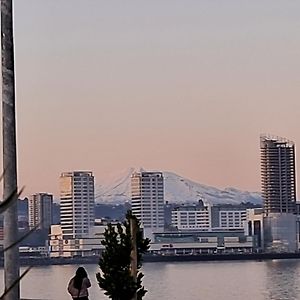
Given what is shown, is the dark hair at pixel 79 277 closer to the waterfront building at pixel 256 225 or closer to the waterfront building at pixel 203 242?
the waterfront building at pixel 203 242

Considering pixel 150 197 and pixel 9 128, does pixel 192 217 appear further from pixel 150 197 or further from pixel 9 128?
pixel 9 128

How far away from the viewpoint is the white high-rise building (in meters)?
Answer: 70.8

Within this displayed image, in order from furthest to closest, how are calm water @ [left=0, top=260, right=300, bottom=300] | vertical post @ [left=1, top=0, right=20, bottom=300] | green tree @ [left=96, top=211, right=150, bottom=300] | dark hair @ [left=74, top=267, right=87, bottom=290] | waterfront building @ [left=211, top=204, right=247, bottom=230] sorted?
waterfront building @ [left=211, top=204, right=247, bottom=230]
calm water @ [left=0, top=260, right=300, bottom=300]
green tree @ [left=96, top=211, right=150, bottom=300]
dark hair @ [left=74, top=267, right=87, bottom=290]
vertical post @ [left=1, top=0, right=20, bottom=300]

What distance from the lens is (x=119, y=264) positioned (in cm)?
1116

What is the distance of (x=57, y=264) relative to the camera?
2266 inches

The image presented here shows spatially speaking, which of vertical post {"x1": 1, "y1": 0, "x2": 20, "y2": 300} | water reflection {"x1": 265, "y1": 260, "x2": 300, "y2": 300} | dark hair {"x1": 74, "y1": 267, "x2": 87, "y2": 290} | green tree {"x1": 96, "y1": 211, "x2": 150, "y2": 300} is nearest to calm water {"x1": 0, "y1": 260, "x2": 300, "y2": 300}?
water reflection {"x1": 265, "y1": 260, "x2": 300, "y2": 300}

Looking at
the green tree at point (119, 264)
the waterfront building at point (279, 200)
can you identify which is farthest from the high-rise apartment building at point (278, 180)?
the green tree at point (119, 264)

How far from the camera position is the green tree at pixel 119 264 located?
1105 cm

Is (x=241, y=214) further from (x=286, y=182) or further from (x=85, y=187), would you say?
(x=85, y=187)

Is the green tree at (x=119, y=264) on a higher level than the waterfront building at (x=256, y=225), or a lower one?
lower

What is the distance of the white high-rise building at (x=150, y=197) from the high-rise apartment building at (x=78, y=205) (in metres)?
4.98

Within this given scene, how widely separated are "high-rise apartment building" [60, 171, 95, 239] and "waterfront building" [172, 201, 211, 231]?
16164mm

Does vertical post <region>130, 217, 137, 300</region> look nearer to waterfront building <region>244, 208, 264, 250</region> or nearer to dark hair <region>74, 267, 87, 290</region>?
dark hair <region>74, 267, 87, 290</region>

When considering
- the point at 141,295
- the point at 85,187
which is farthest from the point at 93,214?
the point at 141,295
